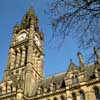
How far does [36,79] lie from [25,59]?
486 cm

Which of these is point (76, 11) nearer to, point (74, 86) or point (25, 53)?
point (74, 86)

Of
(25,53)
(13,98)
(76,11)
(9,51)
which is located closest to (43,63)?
(25,53)

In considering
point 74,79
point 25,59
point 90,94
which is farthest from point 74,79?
point 25,59

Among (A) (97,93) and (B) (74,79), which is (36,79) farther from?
(A) (97,93)

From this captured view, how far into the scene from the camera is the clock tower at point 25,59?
26891 millimetres

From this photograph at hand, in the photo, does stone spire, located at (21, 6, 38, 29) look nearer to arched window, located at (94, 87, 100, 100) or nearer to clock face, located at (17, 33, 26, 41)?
clock face, located at (17, 33, 26, 41)

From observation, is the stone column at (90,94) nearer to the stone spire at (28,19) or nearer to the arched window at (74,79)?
the arched window at (74,79)

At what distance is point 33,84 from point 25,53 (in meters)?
8.37

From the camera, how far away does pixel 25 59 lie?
32.5 m

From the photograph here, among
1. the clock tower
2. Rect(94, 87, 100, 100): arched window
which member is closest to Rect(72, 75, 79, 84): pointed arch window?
Rect(94, 87, 100, 100): arched window

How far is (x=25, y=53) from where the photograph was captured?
34031 mm

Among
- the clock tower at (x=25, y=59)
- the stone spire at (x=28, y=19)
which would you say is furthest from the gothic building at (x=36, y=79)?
the stone spire at (x=28, y=19)

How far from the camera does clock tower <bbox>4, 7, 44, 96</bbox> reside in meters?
26.9

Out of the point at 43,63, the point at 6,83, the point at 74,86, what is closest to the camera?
the point at 74,86
